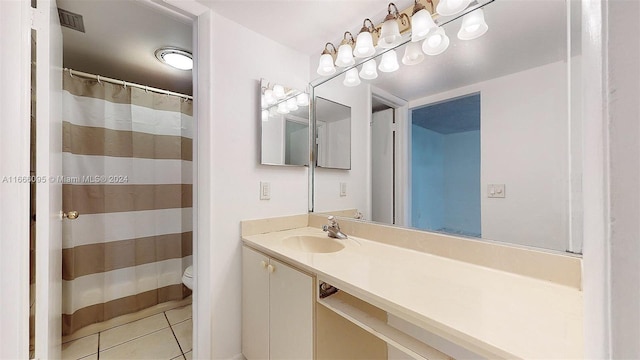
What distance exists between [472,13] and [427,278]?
1.11 m

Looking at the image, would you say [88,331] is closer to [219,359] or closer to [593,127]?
[219,359]

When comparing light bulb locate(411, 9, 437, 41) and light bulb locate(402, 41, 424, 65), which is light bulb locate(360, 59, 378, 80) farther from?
light bulb locate(411, 9, 437, 41)

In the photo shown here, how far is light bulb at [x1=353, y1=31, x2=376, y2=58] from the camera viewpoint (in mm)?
1297

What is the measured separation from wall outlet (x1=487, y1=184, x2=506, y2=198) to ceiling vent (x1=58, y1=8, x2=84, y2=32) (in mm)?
2343

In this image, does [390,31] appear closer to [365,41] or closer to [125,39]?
[365,41]

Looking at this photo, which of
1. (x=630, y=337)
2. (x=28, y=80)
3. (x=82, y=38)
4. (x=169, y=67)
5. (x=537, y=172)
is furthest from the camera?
(x=169, y=67)

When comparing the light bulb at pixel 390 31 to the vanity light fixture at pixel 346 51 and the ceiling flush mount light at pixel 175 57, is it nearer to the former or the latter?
the vanity light fixture at pixel 346 51

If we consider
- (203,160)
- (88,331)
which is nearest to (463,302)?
(203,160)

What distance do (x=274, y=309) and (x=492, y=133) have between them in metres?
1.24

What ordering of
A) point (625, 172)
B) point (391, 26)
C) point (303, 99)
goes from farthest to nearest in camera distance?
1. point (303, 99)
2. point (391, 26)
3. point (625, 172)

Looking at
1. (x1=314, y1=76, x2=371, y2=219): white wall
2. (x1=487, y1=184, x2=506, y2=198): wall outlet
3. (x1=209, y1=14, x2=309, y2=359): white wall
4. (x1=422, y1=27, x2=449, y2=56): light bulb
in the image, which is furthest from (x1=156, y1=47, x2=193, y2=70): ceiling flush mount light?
(x1=487, y1=184, x2=506, y2=198): wall outlet

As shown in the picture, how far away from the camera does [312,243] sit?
4.86 feet

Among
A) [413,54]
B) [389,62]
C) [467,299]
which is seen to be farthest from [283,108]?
[467,299]

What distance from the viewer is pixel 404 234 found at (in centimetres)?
122
